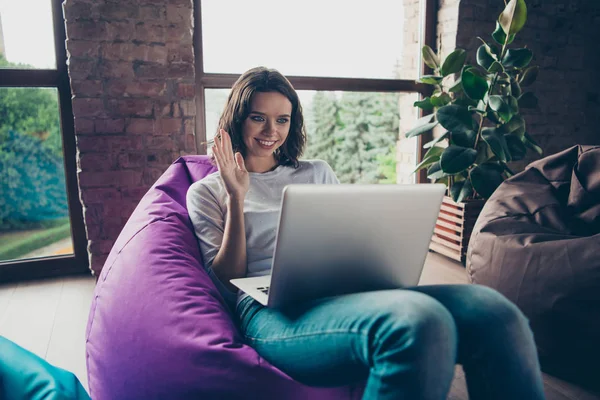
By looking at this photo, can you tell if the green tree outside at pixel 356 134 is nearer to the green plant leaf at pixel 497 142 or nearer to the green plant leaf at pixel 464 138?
the green plant leaf at pixel 464 138

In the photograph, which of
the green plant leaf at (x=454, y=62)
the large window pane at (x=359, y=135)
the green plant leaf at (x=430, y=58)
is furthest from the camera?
the large window pane at (x=359, y=135)

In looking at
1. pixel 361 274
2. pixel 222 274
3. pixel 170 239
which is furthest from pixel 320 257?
pixel 170 239

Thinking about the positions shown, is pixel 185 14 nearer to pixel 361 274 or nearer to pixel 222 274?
pixel 222 274

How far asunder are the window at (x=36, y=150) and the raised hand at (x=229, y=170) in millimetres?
1460

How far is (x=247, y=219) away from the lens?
1303 mm

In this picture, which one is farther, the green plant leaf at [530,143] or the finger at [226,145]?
the green plant leaf at [530,143]

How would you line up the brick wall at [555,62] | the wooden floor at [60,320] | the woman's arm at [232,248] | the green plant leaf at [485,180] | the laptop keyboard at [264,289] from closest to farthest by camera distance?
1. the laptop keyboard at [264,289]
2. the woman's arm at [232,248]
3. the wooden floor at [60,320]
4. the green plant leaf at [485,180]
5. the brick wall at [555,62]

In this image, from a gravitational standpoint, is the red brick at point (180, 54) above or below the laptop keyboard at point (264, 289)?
above

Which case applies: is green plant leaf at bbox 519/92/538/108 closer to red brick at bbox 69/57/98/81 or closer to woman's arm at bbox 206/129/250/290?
woman's arm at bbox 206/129/250/290

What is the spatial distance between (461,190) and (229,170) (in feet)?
5.92

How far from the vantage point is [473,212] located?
105 inches

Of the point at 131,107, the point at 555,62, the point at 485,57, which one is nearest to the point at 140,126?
the point at 131,107

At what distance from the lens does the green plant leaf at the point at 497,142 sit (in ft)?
7.97

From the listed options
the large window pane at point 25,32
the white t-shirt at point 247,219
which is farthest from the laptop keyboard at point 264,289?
the large window pane at point 25,32
